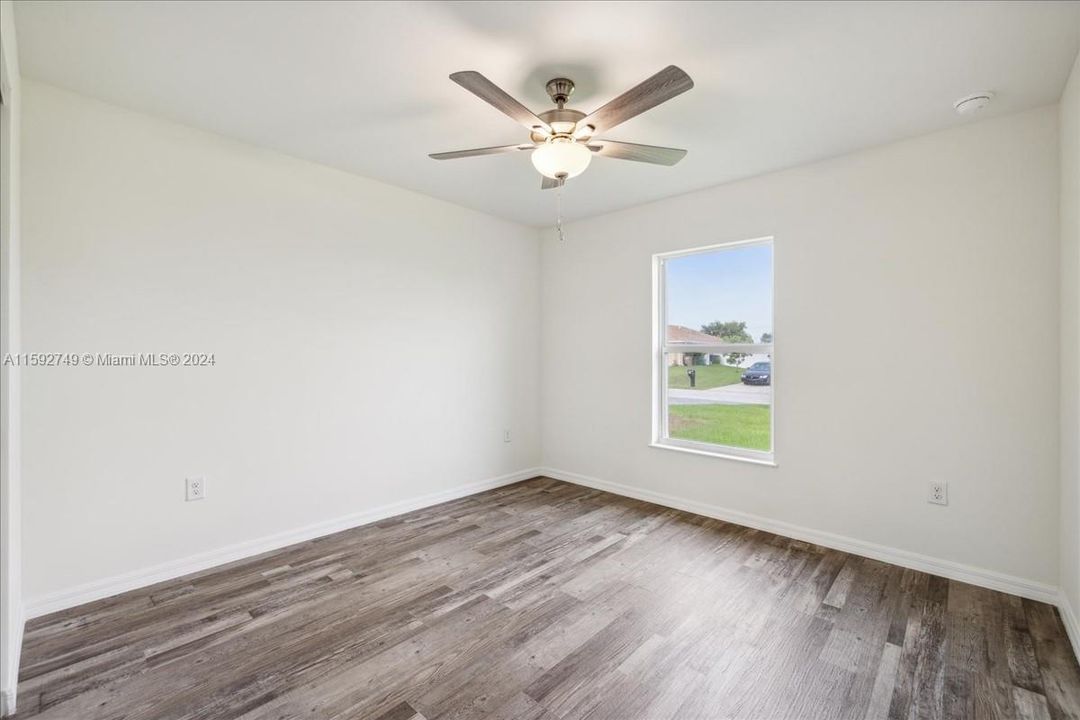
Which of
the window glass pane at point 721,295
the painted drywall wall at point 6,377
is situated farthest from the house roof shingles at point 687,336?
the painted drywall wall at point 6,377

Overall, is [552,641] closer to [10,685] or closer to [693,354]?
[10,685]

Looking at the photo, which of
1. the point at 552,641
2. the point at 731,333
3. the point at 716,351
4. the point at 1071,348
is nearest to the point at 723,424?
the point at 716,351

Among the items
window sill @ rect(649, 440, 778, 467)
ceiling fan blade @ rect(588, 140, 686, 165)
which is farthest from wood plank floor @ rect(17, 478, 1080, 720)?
ceiling fan blade @ rect(588, 140, 686, 165)

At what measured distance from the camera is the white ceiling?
172 cm

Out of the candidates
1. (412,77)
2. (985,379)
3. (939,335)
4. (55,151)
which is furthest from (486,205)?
(985,379)

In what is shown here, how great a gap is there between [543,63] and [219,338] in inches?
88.9

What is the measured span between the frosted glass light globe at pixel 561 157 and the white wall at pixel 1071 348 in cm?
199

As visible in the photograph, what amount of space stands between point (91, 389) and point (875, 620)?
3.83m

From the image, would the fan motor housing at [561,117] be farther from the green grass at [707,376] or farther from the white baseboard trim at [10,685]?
the white baseboard trim at [10,685]

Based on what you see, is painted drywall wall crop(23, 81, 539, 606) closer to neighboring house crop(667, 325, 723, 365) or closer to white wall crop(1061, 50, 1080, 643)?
neighboring house crop(667, 325, 723, 365)

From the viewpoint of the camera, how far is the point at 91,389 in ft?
7.57

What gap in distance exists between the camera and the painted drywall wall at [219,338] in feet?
7.29

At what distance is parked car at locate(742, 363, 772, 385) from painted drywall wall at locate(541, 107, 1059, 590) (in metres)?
0.17

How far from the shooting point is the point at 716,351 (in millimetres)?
3617
